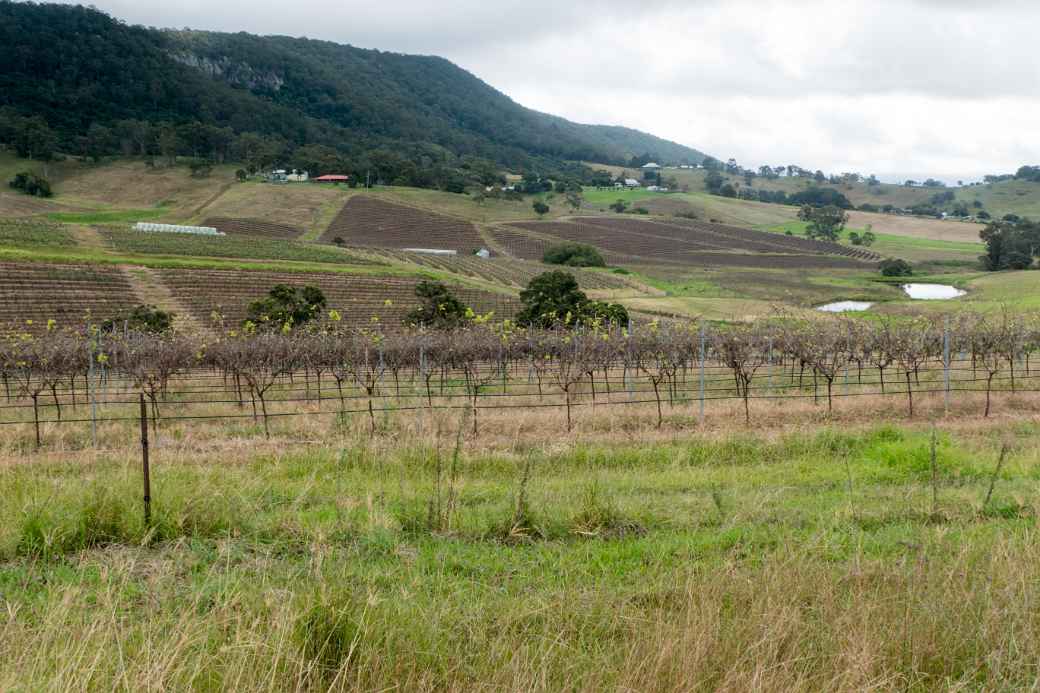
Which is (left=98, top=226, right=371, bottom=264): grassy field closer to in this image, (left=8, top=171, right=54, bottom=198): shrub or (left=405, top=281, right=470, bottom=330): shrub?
(left=405, top=281, right=470, bottom=330): shrub

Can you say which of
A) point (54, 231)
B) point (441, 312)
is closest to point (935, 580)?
point (441, 312)

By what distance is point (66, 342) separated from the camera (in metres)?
22.2

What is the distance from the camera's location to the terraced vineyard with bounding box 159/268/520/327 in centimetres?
5128

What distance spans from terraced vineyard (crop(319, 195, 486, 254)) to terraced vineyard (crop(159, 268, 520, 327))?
26.7m

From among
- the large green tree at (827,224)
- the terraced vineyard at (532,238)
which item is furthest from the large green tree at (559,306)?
the large green tree at (827,224)

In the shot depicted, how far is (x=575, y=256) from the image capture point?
8544 cm

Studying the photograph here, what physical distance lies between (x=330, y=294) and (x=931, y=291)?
180 feet

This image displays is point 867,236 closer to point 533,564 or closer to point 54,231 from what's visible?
point 54,231

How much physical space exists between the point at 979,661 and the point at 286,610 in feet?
10.4

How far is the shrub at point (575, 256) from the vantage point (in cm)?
8438

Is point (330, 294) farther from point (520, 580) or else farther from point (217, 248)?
point (520, 580)

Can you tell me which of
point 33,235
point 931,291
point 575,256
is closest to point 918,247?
point 931,291

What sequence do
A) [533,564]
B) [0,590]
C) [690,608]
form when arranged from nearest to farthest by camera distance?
[690,608] < [0,590] < [533,564]

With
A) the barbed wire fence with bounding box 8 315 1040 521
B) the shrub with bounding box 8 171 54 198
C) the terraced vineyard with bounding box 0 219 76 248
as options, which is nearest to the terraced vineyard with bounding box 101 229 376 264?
the terraced vineyard with bounding box 0 219 76 248
